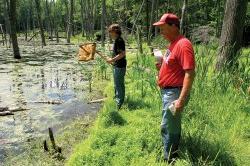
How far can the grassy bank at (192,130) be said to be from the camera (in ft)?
19.7

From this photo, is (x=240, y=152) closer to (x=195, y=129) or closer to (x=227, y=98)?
(x=195, y=129)

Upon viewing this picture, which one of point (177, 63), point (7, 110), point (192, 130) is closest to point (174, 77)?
point (177, 63)

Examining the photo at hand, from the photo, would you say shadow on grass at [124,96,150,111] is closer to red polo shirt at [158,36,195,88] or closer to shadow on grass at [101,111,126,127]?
shadow on grass at [101,111,126,127]

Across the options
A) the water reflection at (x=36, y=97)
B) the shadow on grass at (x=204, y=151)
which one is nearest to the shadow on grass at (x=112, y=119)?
the water reflection at (x=36, y=97)

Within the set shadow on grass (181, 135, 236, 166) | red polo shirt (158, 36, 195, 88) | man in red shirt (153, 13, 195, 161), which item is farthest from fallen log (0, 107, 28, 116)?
red polo shirt (158, 36, 195, 88)

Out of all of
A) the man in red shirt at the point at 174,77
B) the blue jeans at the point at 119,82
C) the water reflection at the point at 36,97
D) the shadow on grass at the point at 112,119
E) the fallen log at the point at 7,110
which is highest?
the man in red shirt at the point at 174,77

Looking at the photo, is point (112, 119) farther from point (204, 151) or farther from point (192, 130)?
point (204, 151)

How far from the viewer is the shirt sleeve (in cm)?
503

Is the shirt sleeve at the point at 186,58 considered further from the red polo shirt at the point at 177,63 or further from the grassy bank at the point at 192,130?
the grassy bank at the point at 192,130

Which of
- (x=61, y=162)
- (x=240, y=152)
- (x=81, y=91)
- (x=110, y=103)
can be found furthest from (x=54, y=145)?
(x=81, y=91)

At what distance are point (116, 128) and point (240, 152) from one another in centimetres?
236

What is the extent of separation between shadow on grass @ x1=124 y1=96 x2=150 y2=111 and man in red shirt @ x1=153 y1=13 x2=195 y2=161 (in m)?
3.30

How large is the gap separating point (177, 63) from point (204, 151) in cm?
147

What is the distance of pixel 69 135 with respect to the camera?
8367 millimetres
